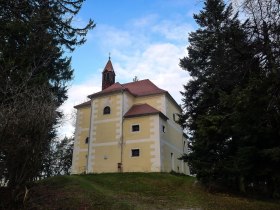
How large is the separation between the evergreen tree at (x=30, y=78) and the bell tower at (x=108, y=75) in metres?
16.6

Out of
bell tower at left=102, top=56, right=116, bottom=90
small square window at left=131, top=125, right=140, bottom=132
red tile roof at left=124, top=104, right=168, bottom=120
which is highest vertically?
bell tower at left=102, top=56, right=116, bottom=90

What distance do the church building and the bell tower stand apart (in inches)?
154

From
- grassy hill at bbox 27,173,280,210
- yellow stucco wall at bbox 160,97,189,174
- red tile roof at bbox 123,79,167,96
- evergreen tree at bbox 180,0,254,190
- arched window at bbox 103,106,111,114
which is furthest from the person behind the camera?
red tile roof at bbox 123,79,167,96

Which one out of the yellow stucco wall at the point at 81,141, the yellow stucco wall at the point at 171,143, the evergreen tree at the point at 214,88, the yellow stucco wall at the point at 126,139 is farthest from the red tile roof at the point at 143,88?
the evergreen tree at the point at 214,88

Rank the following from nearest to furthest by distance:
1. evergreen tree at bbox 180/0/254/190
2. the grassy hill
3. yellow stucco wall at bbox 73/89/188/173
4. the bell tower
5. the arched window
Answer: evergreen tree at bbox 180/0/254/190 < the grassy hill < yellow stucco wall at bbox 73/89/188/173 < the arched window < the bell tower

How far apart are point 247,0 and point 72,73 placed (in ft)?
42.7

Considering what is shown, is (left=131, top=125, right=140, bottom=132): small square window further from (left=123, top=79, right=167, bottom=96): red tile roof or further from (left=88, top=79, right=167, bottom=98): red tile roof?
(left=123, top=79, right=167, bottom=96): red tile roof

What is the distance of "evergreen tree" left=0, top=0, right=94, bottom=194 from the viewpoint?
11.0 meters

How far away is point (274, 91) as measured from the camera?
10.3m

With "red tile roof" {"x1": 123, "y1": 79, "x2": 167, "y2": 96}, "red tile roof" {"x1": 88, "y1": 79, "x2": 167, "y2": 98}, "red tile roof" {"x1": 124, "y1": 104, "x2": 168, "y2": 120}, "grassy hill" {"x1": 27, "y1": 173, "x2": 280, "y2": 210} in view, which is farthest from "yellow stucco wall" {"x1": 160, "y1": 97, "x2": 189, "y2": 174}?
"grassy hill" {"x1": 27, "y1": 173, "x2": 280, "y2": 210}

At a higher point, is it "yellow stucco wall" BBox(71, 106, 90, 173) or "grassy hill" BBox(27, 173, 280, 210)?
"yellow stucco wall" BBox(71, 106, 90, 173)

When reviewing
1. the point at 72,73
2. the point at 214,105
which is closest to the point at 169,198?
the point at 214,105

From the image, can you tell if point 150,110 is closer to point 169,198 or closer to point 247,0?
point 169,198

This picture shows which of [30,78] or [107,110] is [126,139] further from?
[30,78]
